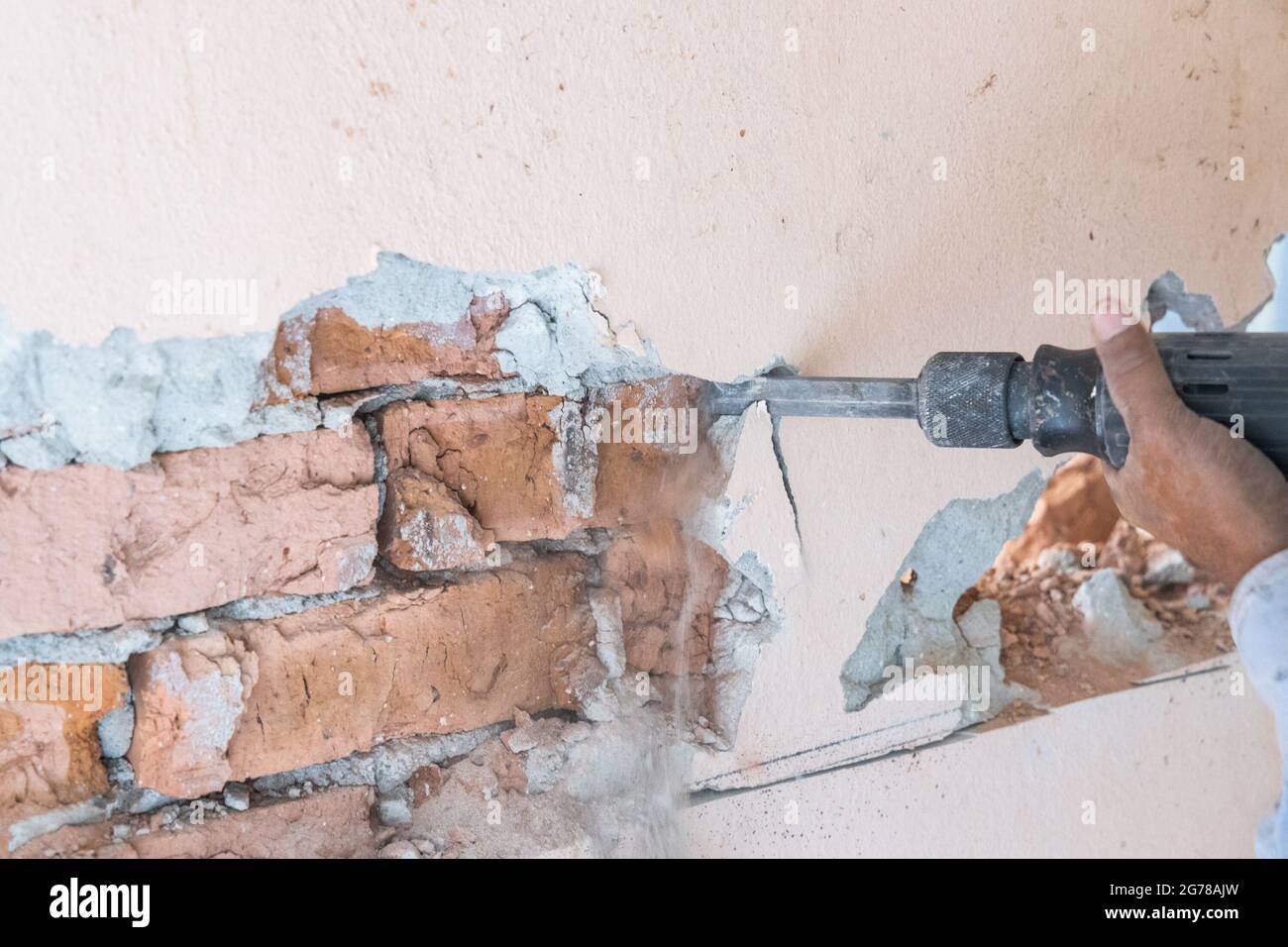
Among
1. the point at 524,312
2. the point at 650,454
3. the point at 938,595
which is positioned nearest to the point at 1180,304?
the point at 938,595

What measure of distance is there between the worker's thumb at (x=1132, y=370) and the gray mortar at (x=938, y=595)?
646 millimetres

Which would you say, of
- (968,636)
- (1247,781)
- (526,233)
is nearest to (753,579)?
(968,636)

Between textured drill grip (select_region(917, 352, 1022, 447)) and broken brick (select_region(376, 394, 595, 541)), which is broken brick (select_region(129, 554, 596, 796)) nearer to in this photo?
broken brick (select_region(376, 394, 595, 541))

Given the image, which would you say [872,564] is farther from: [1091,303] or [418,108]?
[418,108]

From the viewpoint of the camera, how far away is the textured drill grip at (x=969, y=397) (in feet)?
3.78

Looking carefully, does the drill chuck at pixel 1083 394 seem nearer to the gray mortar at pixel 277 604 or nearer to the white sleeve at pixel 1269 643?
the white sleeve at pixel 1269 643

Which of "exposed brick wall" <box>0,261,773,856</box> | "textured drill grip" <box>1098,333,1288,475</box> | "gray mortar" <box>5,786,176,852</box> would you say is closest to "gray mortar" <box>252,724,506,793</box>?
"exposed brick wall" <box>0,261,773,856</box>

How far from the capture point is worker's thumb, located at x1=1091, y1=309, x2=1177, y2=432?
1070mm

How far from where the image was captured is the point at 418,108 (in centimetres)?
116

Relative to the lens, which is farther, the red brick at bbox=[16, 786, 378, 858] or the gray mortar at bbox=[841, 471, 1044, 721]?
the gray mortar at bbox=[841, 471, 1044, 721]

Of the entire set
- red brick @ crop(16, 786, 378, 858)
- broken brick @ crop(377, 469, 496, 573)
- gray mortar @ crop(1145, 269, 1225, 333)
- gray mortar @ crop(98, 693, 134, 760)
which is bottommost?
red brick @ crop(16, 786, 378, 858)

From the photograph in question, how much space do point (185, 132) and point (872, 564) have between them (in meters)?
1.08

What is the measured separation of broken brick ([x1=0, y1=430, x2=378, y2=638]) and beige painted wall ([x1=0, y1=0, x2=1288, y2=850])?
151 millimetres

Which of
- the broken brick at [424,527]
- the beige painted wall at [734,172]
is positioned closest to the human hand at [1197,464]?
the beige painted wall at [734,172]
